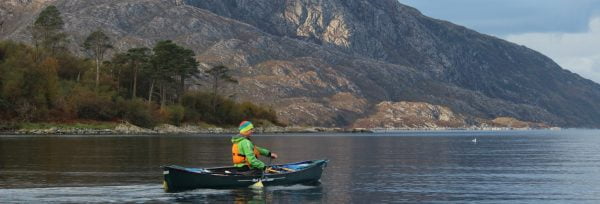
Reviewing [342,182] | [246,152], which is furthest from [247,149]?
[342,182]

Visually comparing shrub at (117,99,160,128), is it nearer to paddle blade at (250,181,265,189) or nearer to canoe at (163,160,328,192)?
canoe at (163,160,328,192)

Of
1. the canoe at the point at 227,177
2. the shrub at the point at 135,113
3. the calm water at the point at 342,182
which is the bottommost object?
the calm water at the point at 342,182

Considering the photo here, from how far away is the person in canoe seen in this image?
4859cm

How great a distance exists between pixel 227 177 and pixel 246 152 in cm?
200

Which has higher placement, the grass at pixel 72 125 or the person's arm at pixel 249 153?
the grass at pixel 72 125

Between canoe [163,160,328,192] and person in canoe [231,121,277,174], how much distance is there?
55cm

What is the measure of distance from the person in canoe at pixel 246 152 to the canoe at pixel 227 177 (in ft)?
1.80

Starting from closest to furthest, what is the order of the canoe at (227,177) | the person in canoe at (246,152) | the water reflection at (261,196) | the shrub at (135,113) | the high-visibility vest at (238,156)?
the water reflection at (261,196) → the canoe at (227,177) → the person in canoe at (246,152) → the high-visibility vest at (238,156) → the shrub at (135,113)

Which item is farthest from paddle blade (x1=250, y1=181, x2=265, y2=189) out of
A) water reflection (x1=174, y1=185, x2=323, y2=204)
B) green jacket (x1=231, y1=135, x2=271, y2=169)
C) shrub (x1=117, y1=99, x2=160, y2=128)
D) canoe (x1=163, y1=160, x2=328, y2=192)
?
shrub (x1=117, y1=99, x2=160, y2=128)

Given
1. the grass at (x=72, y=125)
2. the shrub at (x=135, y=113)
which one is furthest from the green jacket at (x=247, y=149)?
the shrub at (x=135, y=113)

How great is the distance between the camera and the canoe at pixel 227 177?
47531 millimetres

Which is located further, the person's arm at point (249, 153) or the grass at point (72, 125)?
the grass at point (72, 125)

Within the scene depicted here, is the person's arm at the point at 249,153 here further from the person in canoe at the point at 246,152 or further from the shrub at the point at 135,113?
the shrub at the point at 135,113

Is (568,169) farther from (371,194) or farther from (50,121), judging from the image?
(50,121)
